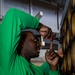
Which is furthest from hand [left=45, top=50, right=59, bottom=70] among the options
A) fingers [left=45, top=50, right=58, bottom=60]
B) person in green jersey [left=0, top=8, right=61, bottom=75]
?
person in green jersey [left=0, top=8, right=61, bottom=75]

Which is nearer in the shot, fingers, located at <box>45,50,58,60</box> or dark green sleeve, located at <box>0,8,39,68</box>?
dark green sleeve, located at <box>0,8,39,68</box>

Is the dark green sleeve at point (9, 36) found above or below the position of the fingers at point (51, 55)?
above

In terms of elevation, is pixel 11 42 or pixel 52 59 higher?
pixel 11 42

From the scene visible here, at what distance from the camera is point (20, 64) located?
93cm

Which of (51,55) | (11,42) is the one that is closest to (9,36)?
(11,42)

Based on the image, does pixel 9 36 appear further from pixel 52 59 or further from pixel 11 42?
pixel 52 59

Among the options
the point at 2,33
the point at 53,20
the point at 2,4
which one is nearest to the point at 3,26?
the point at 2,33

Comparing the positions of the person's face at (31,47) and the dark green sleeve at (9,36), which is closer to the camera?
the dark green sleeve at (9,36)

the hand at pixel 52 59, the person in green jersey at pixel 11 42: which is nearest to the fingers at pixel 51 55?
the hand at pixel 52 59

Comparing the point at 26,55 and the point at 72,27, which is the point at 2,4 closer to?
the point at 26,55

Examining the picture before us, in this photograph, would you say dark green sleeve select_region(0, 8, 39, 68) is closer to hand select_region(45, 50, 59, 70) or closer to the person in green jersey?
the person in green jersey

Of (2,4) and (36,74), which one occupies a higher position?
(2,4)

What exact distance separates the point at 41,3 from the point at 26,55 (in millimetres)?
1207

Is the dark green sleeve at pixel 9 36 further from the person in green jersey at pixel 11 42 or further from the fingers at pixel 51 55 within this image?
the fingers at pixel 51 55
